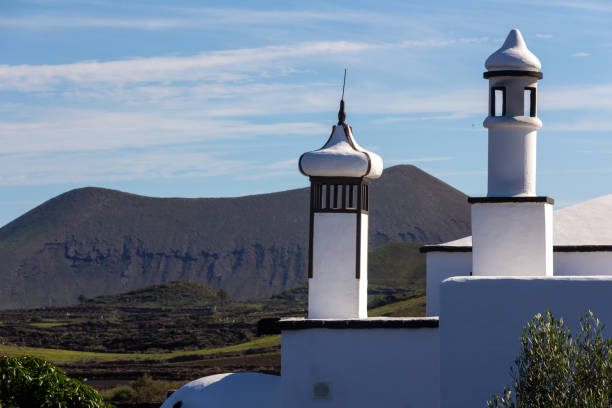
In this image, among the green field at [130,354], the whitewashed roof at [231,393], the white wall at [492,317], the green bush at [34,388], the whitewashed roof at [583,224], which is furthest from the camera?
the green field at [130,354]

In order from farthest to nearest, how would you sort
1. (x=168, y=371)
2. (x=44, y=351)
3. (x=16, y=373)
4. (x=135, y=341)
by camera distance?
(x=135, y=341)
(x=44, y=351)
(x=168, y=371)
(x=16, y=373)

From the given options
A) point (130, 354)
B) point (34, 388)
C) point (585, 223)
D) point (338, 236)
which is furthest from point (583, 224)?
point (130, 354)

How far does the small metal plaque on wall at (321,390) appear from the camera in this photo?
18688 millimetres

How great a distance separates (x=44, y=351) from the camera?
83062 millimetres

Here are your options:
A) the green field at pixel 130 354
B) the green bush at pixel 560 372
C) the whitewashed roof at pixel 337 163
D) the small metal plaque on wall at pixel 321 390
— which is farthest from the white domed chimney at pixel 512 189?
the green field at pixel 130 354

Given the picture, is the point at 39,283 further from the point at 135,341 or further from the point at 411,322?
the point at 411,322

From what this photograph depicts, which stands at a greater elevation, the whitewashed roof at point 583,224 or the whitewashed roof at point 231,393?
the whitewashed roof at point 583,224

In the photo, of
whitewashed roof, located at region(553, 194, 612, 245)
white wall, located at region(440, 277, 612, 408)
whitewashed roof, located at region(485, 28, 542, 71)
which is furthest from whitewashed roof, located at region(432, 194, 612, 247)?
white wall, located at region(440, 277, 612, 408)

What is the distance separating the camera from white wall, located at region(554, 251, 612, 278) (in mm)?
22359

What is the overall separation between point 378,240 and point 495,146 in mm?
174182

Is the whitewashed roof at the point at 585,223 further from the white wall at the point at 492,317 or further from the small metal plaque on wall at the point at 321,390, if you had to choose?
the white wall at the point at 492,317

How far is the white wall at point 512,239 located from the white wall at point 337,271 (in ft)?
8.04

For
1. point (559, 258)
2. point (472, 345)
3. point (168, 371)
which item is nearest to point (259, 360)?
point (168, 371)

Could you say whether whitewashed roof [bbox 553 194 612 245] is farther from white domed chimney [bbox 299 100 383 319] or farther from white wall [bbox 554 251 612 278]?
white domed chimney [bbox 299 100 383 319]
